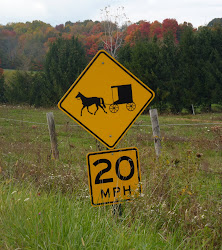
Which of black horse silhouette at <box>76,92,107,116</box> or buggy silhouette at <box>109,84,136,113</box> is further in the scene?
buggy silhouette at <box>109,84,136,113</box>

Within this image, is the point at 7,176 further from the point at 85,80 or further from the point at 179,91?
the point at 179,91

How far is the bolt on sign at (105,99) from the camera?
4.31m

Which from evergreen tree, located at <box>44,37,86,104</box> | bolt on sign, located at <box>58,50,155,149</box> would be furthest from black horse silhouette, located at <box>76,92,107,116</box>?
evergreen tree, located at <box>44,37,86,104</box>

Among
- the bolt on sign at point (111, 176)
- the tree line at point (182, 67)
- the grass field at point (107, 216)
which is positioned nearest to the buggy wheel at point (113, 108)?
the bolt on sign at point (111, 176)

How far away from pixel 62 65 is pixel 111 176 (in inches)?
1594

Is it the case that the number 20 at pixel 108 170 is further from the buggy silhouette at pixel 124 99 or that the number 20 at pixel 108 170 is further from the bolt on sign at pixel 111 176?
the buggy silhouette at pixel 124 99

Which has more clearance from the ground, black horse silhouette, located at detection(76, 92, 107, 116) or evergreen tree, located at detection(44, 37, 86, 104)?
evergreen tree, located at detection(44, 37, 86, 104)

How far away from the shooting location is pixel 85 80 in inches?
171

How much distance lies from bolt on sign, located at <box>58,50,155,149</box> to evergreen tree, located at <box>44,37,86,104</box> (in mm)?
37266

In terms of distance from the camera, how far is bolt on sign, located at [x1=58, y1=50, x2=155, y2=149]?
431 centimetres

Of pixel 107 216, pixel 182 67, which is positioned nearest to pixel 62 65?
pixel 182 67

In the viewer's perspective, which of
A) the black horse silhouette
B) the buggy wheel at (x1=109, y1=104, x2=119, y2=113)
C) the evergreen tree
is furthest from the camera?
the evergreen tree

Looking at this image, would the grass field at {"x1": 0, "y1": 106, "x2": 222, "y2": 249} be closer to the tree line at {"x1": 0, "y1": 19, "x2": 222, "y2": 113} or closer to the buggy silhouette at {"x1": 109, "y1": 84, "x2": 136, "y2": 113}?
the buggy silhouette at {"x1": 109, "y1": 84, "x2": 136, "y2": 113}

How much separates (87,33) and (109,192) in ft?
242
